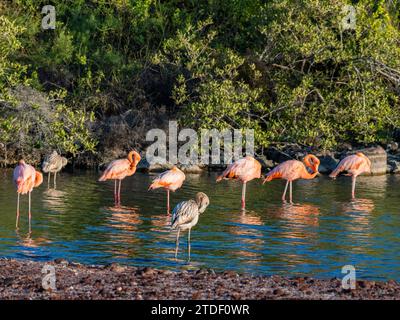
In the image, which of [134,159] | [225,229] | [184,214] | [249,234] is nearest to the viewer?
[184,214]

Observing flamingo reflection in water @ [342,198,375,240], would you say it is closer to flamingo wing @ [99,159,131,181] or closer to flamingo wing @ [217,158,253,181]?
flamingo wing @ [217,158,253,181]

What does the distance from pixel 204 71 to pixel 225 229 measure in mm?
10395

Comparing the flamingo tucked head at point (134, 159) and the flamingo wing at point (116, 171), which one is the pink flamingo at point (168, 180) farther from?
the flamingo tucked head at point (134, 159)

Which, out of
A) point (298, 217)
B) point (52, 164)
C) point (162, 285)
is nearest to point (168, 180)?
point (298, 217)

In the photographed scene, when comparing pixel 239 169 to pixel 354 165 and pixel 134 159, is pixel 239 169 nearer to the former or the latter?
pixel 134 159

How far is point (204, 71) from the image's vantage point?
2453 cm

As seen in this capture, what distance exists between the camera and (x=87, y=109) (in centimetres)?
2545

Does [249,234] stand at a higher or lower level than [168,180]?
lower

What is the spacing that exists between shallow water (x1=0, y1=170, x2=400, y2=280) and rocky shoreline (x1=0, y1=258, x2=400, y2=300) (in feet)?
3.21

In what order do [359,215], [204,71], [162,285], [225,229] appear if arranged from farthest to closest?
1. [204,71]
2. [359,215]
3. [225,229]
4. [162,285]

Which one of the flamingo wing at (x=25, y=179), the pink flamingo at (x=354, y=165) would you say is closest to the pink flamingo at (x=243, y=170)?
the pink flamingo at (x=354, y=165)

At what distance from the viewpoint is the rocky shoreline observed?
9.23 meters

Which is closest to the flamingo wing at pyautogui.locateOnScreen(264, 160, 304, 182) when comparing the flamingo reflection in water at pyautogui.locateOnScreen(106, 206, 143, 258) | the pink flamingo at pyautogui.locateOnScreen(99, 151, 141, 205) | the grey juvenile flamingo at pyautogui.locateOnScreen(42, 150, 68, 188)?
the pink flamingo at pyautogui.locateOnScreen(99, 151, 141, 205)

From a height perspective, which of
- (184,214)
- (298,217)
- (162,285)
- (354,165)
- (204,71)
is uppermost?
(204,71)
